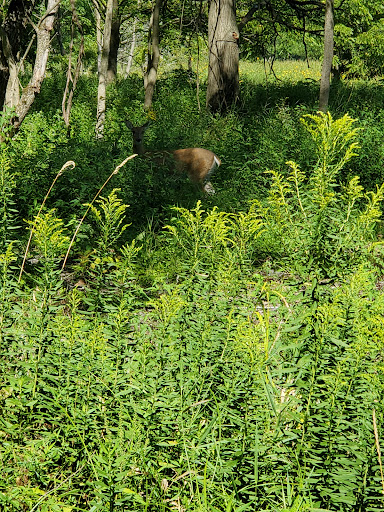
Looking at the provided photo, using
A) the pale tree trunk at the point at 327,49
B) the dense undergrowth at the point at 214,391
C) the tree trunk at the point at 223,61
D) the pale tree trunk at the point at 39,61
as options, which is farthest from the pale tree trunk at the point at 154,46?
the dense undergrowth at the point at 214,391

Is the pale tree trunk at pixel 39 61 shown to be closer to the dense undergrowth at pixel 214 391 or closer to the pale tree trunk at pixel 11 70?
the pale tree trunk at pixel 11 70

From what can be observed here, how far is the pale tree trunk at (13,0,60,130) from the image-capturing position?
6.56 metres

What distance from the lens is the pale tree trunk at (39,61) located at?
21.5 ft

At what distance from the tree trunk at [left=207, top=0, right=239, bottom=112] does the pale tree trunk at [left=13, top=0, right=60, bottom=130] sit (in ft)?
17.7

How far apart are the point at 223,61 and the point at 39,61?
19.0 ft

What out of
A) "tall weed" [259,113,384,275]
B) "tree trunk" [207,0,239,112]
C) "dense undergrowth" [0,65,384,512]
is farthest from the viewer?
"tree trunk" [207,0,239,112]

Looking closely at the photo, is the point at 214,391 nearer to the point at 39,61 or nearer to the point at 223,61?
the point at 39,61

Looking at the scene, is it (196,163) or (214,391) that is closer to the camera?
(214,391)

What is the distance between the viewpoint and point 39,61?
6730 millimetres

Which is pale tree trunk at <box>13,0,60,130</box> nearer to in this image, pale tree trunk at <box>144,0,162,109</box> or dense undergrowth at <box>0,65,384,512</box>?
pale tree trunk at <box>144,0,162,109</box>

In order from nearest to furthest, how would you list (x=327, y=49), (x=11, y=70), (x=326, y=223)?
(x=326, y=223), (x=11, y=70), (x=327, y=49)

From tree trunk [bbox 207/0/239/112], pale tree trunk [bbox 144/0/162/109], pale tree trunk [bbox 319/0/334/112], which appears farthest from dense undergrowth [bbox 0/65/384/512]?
tree trunk [bbox 207/0/239/112]

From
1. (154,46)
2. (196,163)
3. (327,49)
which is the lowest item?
(196,163)

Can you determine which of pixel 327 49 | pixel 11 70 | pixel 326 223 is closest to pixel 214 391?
pixel 326 223
